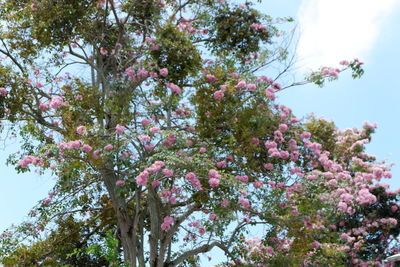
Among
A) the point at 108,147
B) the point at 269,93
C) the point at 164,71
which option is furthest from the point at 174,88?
the point at 269,93

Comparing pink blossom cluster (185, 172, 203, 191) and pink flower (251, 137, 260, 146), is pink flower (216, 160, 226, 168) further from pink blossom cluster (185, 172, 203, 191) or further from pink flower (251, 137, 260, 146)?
pink blossom cluster (185, 172, 203, 191)

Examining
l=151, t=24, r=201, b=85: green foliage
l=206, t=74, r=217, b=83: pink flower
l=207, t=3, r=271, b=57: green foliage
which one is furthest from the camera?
l=207, t=3, r=271, b=57: green foliage

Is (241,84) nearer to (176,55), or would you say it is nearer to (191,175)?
(176,55)

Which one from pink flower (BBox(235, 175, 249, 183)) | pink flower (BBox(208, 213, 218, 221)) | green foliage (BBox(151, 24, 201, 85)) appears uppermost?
green foliage (BBox(151, 24, 201, 85))

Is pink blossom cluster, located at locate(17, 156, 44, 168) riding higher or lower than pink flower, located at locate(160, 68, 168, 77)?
lower

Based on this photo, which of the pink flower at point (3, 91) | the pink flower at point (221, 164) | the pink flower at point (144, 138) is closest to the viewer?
the pink flower at point (144, 138)

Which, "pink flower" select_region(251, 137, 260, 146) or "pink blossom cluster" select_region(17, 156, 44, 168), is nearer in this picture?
"pink blossom cluster" select_region(17, 156, 44, 168)

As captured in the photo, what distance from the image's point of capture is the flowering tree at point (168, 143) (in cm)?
934

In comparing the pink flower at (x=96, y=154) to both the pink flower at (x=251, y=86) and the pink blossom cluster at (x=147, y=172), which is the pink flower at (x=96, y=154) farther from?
the pink flower at (x=251, y=86)

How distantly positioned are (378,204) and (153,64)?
7.87m

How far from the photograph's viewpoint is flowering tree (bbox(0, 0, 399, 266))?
9.34 m

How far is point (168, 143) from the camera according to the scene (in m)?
9.27

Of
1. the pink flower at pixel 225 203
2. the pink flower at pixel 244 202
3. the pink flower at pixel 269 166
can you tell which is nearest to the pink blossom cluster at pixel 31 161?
the pink flower at pixel 225 203

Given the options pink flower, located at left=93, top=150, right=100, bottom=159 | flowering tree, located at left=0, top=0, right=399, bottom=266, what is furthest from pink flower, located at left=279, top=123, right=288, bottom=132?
pink flower, located at left=93, top=150, right=100, bottom=159
